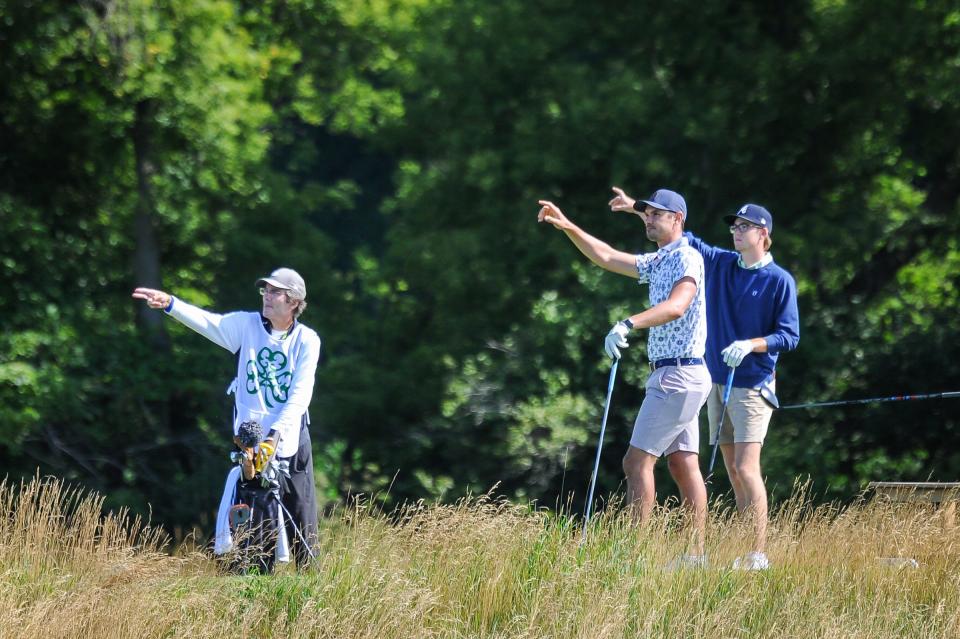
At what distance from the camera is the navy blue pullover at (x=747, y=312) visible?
727cm

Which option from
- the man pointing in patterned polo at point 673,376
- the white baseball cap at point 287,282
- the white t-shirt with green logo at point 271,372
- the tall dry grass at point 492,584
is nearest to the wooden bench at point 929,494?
the tall dry grass at point 492,584

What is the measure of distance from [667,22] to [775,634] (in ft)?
42.5

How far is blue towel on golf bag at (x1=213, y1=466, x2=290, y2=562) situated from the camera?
21.7ft

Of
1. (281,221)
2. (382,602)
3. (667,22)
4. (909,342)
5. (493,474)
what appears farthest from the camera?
(281,221)

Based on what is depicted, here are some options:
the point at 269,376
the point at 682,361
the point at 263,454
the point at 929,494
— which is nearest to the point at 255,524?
the point at 263,454

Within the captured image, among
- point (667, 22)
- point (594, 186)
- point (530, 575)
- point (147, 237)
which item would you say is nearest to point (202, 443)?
point (147, 237)

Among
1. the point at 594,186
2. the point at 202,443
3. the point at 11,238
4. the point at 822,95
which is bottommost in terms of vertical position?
the point at 202,443

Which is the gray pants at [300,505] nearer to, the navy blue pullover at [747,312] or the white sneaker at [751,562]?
the white sneaker at [751,562]

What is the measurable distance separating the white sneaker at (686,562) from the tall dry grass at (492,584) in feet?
0.11

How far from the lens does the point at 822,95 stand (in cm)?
1766

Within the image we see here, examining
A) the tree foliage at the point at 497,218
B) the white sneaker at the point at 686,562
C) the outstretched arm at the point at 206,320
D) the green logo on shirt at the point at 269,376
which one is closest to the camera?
the white sneaker at the point at 686,562

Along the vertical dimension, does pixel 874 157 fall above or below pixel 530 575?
above

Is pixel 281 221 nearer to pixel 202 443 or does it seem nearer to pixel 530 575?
pixel 202 443

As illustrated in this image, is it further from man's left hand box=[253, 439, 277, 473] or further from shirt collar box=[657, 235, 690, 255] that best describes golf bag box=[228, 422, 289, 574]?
shirt collar box=[657, 235, 690, 255]
